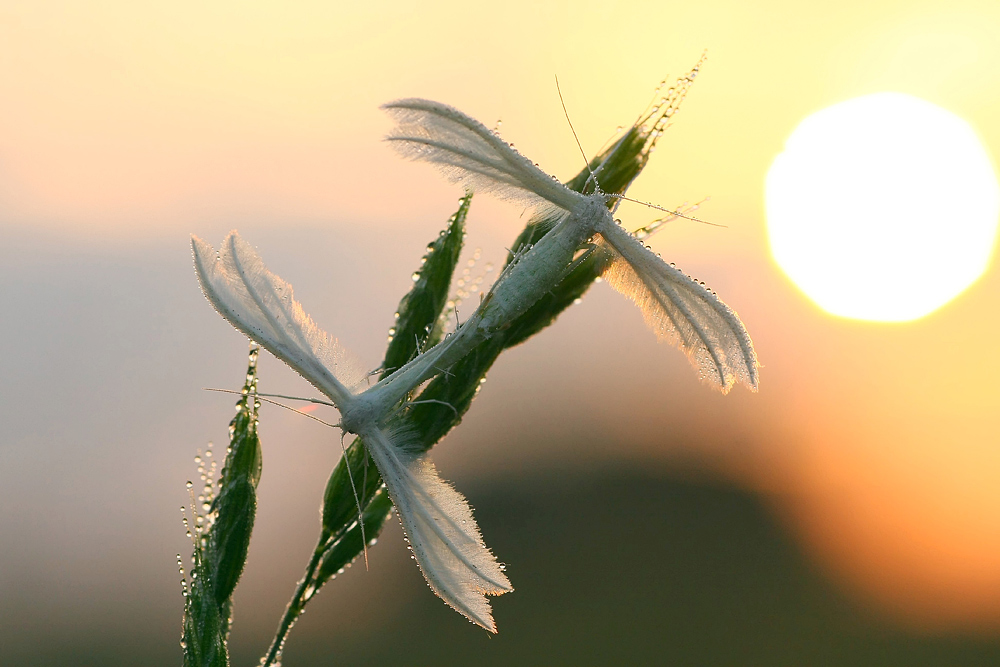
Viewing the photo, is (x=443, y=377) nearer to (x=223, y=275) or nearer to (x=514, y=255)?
(x=514, y=255)

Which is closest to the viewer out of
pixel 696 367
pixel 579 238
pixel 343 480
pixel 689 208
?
pixel 696 367

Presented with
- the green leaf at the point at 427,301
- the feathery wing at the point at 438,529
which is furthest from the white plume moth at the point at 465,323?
the green leaf at the point at 427,301

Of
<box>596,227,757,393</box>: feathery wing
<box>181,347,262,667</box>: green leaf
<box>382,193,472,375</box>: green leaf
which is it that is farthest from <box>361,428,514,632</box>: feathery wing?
<box>596,227,757,393</box>: feathery wing

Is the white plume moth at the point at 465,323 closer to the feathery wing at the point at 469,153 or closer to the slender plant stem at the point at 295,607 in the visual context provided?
the feathery wing at the point at 469,153

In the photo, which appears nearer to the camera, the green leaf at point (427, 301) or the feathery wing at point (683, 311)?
the feathery wing at point (683, 311)

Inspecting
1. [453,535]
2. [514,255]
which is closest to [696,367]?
[514,255]

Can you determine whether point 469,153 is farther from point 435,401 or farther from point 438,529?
point 438,529
